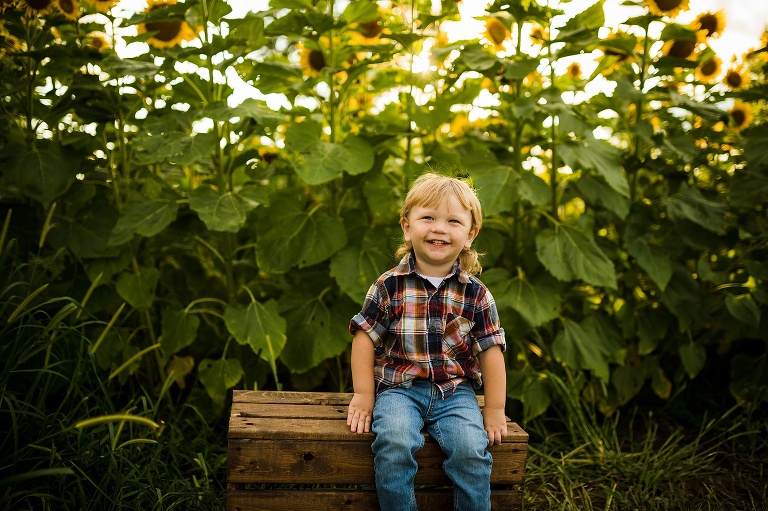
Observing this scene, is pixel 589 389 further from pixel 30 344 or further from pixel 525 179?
pixel 30 344

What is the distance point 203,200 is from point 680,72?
98.1 inches

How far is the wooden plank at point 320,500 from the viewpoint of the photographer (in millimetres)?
2352

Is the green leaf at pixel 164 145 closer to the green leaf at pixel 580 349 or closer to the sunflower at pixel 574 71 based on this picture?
the green leaf at pixel 580 349

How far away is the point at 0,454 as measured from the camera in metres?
2.39

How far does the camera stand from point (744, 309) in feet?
11.5

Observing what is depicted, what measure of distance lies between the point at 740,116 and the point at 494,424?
8.00 ft

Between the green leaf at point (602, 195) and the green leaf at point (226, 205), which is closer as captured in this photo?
the green leaf at point (226, 205)

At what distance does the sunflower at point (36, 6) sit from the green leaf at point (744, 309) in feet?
10.4

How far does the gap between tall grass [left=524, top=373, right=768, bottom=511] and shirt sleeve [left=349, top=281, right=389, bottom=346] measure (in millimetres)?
1013

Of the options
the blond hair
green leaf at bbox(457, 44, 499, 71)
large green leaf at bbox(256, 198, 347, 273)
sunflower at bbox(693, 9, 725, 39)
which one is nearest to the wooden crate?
the blond hair

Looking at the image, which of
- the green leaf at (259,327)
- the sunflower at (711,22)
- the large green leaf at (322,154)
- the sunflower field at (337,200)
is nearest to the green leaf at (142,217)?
the sunflower field at (337,200)

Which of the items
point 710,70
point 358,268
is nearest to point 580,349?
point 358,268

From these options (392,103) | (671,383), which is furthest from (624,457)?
(392,103)

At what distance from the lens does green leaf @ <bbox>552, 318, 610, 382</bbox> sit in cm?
Result: 340
